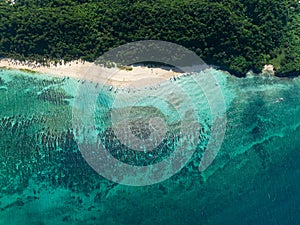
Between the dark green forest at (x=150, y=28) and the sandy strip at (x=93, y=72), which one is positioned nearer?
the dark green forest at (x=150, y=28)

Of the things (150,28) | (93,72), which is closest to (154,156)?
(93,72)

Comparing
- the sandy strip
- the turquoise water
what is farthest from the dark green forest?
the turquoise water

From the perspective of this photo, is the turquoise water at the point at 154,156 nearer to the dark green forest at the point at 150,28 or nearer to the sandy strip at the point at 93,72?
the sandy strip at the point at 93,72

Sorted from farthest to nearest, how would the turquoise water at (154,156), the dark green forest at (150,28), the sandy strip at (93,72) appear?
1. the sandy strip at (93,72)
2. the dark green forest at (150,28)
3. the turquoise water at (154,156)

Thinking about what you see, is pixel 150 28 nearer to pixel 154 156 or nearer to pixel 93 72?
pixel 93 72

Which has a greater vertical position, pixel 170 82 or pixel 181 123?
pixel 170 82

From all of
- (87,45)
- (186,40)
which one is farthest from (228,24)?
(87,45)

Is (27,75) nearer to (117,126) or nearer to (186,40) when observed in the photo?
(117,126)

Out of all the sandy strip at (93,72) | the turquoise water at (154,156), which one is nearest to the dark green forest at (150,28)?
the sandy strip at (93,72)
